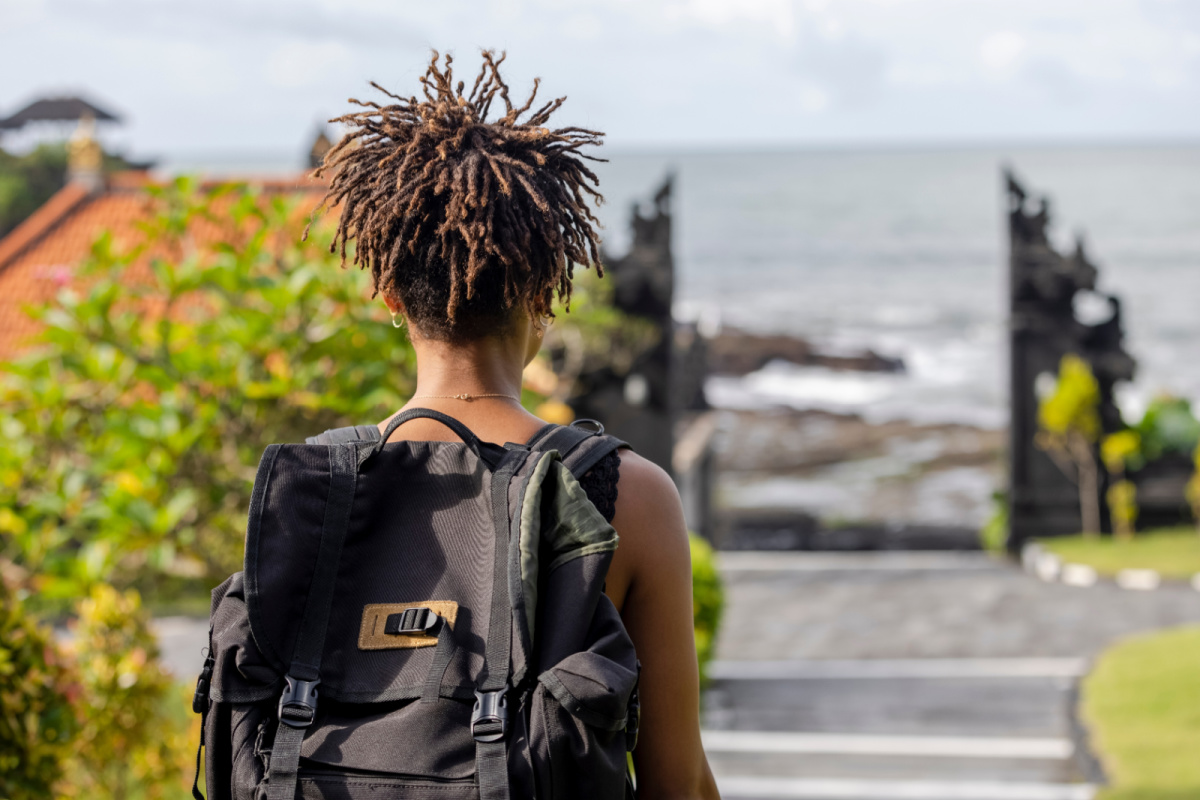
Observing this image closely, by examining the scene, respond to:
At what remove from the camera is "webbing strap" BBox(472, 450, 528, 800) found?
1419 mm

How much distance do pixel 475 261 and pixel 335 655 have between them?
589mm

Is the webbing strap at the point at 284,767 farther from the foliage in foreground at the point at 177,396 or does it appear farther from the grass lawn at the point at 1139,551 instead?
the grass lawn at the point at 1139,551

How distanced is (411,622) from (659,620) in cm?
39

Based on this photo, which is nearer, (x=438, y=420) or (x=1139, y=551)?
(x=438, y=420)

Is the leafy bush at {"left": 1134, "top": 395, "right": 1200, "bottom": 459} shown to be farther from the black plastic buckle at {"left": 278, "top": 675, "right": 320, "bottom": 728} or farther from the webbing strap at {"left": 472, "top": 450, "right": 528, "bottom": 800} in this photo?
the black plastic buckle at {"left": 278, "top": 675, "right": 320, "bottom": 728}

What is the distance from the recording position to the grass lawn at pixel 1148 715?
6.80 meters

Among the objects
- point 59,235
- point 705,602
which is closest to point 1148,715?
point 705,602

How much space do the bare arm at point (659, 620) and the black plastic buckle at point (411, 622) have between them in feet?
0.94

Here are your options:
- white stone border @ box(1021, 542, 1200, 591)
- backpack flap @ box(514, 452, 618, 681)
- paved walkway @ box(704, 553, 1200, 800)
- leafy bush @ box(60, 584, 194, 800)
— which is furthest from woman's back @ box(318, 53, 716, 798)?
white stone border @ box(1021, 542, 1200, 591)

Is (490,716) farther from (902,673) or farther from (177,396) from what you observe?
(902,673)

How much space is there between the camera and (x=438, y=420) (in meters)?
1.65

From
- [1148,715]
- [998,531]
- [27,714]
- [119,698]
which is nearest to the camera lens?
[27,714]

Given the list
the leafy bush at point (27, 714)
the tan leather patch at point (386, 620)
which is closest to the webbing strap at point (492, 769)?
the tan leather patch at point (386, 620)

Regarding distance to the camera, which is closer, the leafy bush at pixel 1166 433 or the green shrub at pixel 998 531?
the leafy bush at pixel 1166 433
